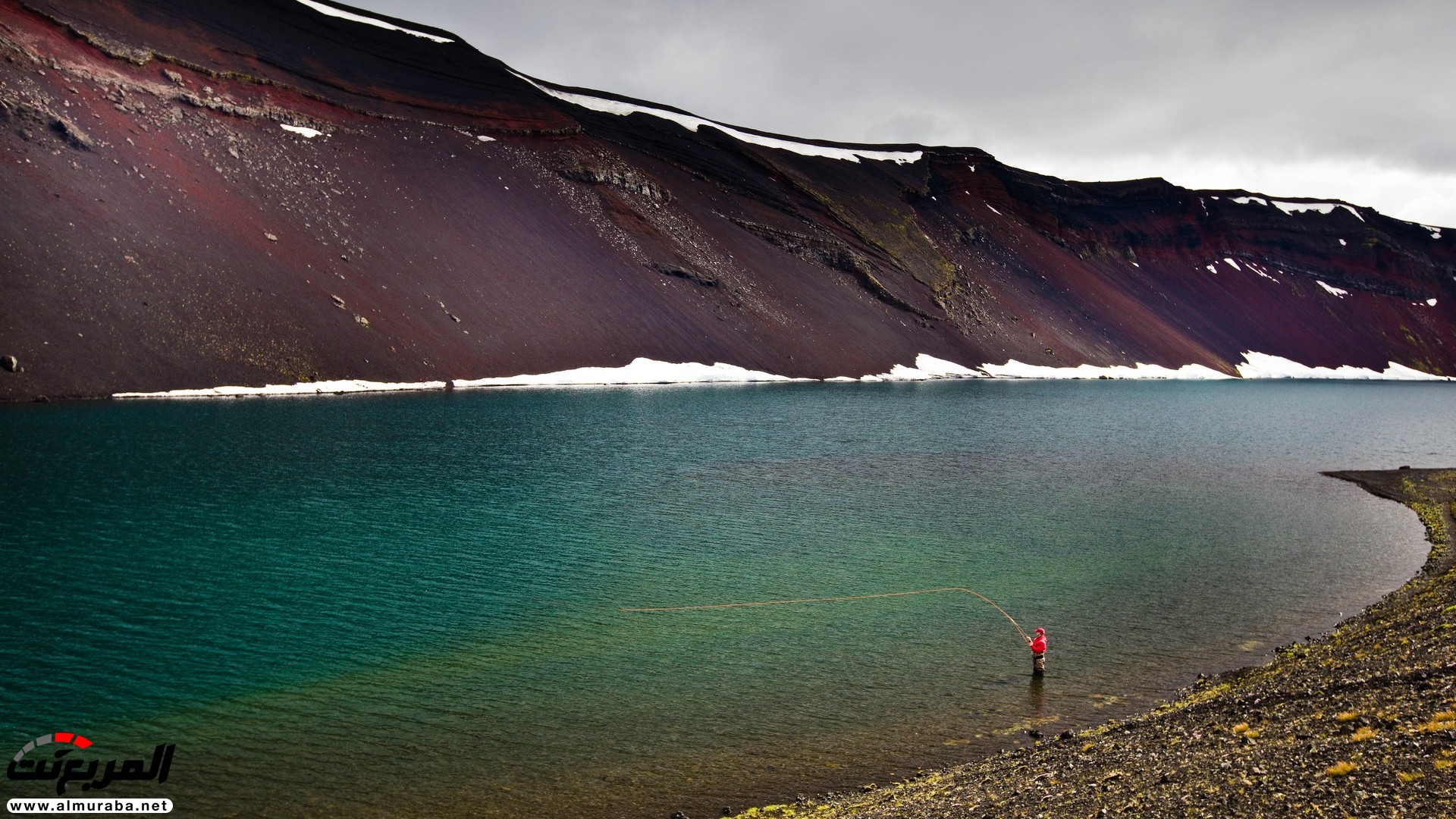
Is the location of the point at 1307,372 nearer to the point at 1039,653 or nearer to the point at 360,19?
the point at 360,19

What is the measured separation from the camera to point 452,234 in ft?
288

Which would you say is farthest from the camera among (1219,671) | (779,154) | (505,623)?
(779,154)

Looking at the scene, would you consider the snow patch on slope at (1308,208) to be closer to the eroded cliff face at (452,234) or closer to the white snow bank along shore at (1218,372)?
the eroded cliff face at (452,234)

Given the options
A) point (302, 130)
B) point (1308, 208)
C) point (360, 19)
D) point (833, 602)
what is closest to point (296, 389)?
point (302, 130)

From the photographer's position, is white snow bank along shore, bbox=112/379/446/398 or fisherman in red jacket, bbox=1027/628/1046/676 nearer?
fisherman in red jacket, bbox=1027/628/1046/676

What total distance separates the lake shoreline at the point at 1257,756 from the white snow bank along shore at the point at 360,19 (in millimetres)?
110720

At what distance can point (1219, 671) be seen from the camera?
19.6m

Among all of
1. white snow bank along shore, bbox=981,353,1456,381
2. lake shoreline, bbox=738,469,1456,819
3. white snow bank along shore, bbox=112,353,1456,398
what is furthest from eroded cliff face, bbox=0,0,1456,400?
lake shoreline, bbox=738,469,1456,819

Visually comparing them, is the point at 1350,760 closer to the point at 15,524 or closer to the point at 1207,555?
the point at 1207,555

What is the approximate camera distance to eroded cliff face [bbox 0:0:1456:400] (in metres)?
62.7

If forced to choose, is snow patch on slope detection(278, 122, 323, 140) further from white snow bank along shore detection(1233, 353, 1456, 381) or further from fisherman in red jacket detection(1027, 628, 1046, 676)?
white snow bank along shore detection(1233, 353, 1456, 381)

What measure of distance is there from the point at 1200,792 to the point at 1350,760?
1766mm

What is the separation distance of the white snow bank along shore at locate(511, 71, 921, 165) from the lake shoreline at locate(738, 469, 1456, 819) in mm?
115967

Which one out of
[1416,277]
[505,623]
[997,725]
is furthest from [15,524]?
[1416,277]
